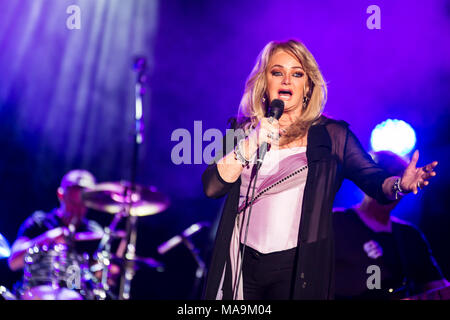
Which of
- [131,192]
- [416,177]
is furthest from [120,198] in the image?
[416,177]

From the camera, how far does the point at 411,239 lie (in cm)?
312

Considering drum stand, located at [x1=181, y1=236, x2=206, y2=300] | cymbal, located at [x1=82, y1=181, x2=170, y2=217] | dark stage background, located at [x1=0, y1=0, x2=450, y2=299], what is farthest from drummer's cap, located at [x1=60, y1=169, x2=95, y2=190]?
drum stand, located at [x1=181, y1=236, x2=206, y2=300]

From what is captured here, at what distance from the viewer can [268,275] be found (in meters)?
1.88

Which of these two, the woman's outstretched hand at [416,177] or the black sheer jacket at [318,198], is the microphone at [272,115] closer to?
the black sheer jacket at [318,198]

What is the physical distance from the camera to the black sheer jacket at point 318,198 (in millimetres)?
1809

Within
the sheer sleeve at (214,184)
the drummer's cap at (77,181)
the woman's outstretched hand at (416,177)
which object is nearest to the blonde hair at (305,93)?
the sheer sleeve at (214,184)

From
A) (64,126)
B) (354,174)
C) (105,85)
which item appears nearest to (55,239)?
(64,126)

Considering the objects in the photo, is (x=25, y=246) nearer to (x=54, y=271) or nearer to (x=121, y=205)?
(x=54, y=271)

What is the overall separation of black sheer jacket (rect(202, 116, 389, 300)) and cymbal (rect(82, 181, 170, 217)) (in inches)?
84.0

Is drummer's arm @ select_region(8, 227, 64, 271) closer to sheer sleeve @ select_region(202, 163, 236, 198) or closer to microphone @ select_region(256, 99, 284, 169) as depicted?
sheer sleeve @ select_region(202, 163, 236, 198)

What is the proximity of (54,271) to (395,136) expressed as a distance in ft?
9.65

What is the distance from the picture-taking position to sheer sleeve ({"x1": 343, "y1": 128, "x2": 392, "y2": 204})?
1874 millimetres
